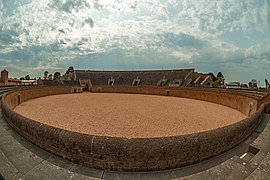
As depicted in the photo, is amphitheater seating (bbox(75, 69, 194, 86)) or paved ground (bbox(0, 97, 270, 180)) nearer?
paved ground (bbox(0, 97, 270, 180))

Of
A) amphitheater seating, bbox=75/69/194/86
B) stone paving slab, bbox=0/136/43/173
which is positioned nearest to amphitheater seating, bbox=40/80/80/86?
amphitheater seating, bbox=75/69/194/86

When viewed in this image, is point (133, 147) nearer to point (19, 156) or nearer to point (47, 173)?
point (47, 173)

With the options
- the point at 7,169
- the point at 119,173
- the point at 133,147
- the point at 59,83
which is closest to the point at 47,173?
the point at 7,169

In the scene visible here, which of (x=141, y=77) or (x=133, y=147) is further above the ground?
(x=141, y=77)

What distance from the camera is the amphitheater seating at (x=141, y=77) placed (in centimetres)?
3419

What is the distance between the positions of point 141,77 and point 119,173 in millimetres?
36846

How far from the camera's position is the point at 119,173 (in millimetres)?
3711

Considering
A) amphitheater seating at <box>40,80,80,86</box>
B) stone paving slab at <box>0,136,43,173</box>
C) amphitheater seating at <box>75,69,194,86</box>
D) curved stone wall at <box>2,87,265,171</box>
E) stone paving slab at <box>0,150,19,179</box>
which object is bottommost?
stone paving slab at <box>0,150,19,179</box>

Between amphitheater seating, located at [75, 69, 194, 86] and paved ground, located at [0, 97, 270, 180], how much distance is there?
93.7 ft

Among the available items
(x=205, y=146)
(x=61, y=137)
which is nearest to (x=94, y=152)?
(x=61, y=137)

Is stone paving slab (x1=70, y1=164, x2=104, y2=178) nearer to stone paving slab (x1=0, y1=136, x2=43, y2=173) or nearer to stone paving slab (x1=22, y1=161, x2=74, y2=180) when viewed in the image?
stone paving slab (x1=22, y1=161, x2=74, y2=180)

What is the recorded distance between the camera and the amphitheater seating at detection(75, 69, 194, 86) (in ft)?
112

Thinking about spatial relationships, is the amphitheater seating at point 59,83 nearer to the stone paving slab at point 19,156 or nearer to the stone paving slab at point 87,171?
the stone paving slab at point 19,156

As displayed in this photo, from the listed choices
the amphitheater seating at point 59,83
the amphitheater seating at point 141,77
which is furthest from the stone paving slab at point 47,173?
the amphitheater seating at point 59,83
